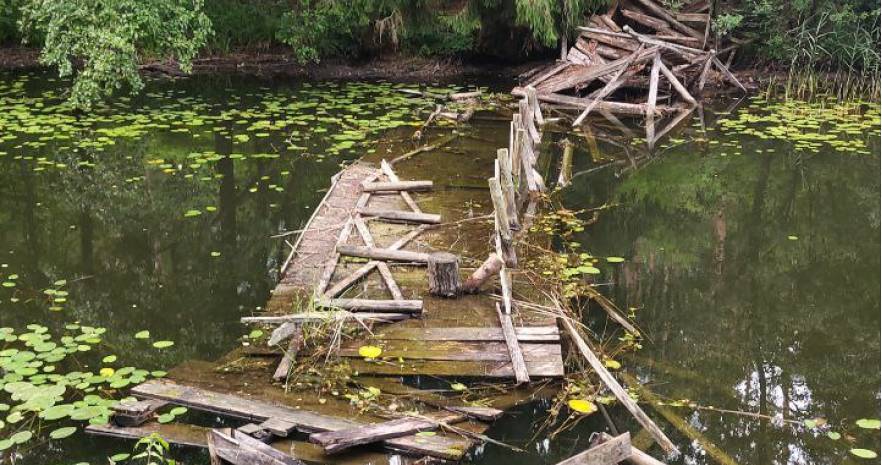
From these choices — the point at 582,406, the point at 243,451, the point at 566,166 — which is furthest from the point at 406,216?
the point at 243,451

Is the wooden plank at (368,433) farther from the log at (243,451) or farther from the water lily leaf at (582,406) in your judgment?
the water lily leaf at (582,406)

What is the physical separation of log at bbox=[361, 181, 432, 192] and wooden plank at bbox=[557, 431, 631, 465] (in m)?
5.33

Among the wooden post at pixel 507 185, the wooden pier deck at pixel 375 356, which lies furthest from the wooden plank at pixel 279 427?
the wooden post at pixel 507 185

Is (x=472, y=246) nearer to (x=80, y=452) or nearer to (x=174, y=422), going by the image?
(x=174, y=422)

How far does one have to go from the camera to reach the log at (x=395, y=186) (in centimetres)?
920

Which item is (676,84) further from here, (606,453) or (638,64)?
(606,453)

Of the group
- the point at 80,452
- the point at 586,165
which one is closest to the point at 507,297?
the point at 80,452

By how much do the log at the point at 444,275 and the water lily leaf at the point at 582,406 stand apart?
5.14 ft

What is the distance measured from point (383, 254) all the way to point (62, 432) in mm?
3082

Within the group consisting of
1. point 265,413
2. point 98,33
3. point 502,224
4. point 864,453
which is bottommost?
point 864,453

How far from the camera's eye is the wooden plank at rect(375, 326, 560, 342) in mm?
6055

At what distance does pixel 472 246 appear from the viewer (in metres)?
7.76

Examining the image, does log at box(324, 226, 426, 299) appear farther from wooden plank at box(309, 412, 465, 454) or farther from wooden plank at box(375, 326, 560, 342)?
wooden plank at box(309, 412, 465, 454)

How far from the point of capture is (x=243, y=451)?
4.52 meters
